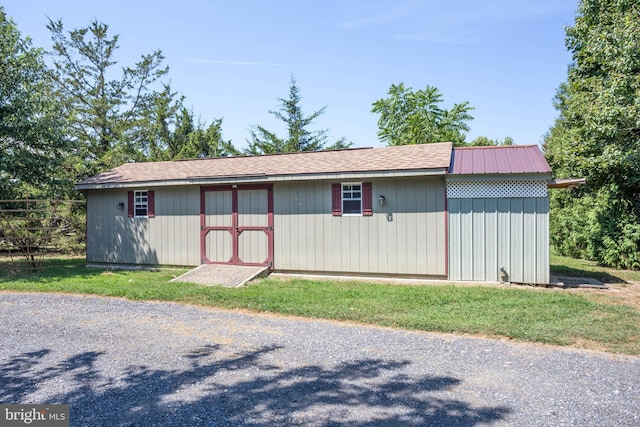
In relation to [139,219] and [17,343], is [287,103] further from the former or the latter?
[17,343]

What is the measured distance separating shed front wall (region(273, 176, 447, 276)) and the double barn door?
29cm

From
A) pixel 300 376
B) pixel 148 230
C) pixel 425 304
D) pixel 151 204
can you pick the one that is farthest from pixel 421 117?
pixel 300 376

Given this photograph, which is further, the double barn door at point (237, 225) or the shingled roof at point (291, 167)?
the double barn door at point (237, 225)

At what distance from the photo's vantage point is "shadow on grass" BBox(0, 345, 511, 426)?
9.22ft

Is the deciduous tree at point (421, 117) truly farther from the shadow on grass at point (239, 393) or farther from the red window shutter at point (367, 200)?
the shadow on grass at point (239, 393)

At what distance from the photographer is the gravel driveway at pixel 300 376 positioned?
2861mm

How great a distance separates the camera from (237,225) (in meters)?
10.3

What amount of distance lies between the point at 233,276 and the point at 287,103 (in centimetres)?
2032

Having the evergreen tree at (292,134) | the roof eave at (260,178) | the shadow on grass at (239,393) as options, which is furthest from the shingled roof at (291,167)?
the evergreen tree at (292,134)

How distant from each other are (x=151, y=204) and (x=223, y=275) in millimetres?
3562

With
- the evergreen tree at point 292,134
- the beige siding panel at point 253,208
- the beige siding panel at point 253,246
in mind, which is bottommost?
the beige siding panel at point 253,246

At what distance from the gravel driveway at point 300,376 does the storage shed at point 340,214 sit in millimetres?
4088

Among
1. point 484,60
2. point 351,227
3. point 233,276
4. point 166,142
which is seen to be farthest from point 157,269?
point 166,142

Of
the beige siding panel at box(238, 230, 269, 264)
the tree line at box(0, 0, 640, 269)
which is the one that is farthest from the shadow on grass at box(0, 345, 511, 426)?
the tree line at box(0, 0, 640, 269)
